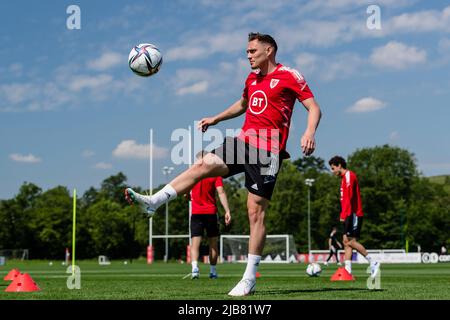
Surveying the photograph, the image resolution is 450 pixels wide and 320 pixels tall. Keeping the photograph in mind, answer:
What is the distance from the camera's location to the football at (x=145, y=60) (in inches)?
348

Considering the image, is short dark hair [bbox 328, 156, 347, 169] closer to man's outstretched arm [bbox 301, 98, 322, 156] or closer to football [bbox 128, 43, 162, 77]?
football [bbox 128, 43, 162, 77]

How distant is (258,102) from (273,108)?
19cm

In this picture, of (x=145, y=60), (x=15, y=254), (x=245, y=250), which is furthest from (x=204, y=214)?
(x=15, y=254)

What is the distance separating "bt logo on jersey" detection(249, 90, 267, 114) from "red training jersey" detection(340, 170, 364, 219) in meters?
6.05

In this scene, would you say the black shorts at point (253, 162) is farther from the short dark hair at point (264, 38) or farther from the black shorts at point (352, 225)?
the black shorts at point (352, 225)

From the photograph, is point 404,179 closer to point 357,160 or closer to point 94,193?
point 357,160

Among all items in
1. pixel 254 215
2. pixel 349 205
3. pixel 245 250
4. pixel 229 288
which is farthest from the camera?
pixel 245 250

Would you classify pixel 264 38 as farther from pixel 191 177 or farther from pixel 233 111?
pixel 191 177

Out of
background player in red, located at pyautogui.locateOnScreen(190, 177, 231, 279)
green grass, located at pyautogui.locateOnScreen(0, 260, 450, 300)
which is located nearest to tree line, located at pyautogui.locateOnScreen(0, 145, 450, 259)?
background player in red, located at pyautogui.locateOnScreen(190, 177, 231, 279)

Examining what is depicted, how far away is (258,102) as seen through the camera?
23.7 ft

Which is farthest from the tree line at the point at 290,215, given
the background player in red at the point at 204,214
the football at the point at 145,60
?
the football at the point at 145,60
